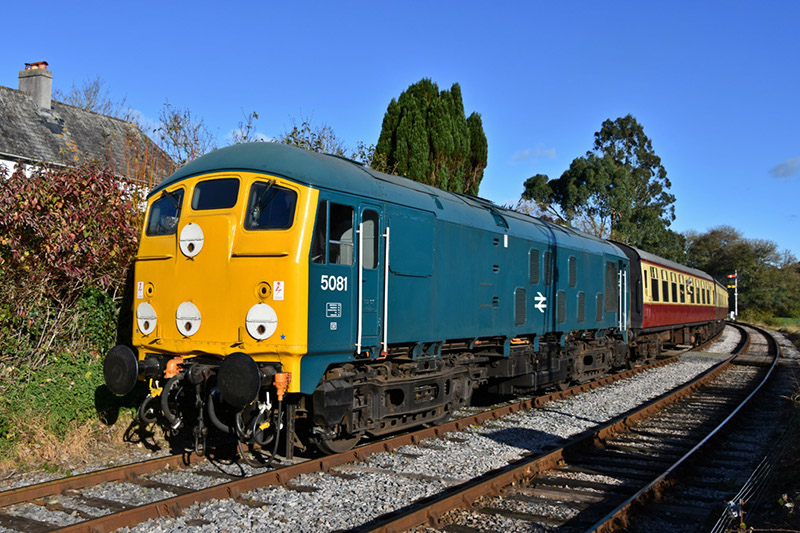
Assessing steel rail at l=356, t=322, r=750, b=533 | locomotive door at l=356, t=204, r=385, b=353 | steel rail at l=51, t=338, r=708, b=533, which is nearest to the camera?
steel rail at l=51, t=338, r=708, b=533

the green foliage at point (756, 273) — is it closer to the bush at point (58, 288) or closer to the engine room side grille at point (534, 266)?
the engine room side grille at point (534, 266)

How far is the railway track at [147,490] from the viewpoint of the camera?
5445 millimetres

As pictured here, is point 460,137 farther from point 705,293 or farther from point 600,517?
point 600,517

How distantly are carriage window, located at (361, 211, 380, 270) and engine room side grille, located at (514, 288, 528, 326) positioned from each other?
4266mm

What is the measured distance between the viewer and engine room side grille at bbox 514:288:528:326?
36.6 feet

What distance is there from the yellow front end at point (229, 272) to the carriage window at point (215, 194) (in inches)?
0.5

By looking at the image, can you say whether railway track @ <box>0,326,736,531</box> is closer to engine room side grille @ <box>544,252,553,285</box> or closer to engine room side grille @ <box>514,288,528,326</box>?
engine room side grille @ <box>514,288,528,326</box>


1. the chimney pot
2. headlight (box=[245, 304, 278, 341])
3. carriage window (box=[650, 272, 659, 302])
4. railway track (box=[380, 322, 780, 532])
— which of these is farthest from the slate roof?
carriage window (box=[650, 272, 659, 302])

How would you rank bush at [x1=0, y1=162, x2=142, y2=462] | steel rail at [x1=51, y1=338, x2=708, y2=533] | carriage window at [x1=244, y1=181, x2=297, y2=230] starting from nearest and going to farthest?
1. steel rail at [x1=51, y1=338, x2=708, y2=533]
2. carriage window at [x1=244, y1=181, x2=297, y2=230]
3. bush at [x1=0, y1=162, x2=142, y2=462]

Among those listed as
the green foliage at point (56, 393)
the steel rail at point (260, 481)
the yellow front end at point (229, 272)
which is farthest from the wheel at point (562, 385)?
the green foliage at point (56, 393)

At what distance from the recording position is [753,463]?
324 inches

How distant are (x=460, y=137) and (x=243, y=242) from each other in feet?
60.8

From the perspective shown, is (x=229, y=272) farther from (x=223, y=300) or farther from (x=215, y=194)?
(x=215, y=194)

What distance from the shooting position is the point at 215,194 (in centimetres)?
711
